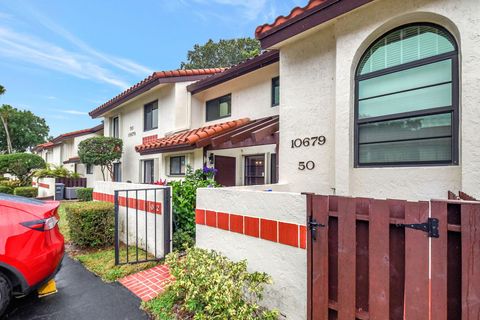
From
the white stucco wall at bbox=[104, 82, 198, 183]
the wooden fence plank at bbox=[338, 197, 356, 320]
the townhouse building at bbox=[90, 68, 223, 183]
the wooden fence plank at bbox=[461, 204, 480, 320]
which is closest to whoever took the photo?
the wooden fence plank at bbox=[461, 204, 480, 320]

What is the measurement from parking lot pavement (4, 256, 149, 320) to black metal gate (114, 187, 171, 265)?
0.87m

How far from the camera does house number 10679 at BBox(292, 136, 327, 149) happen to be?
18.6 feet

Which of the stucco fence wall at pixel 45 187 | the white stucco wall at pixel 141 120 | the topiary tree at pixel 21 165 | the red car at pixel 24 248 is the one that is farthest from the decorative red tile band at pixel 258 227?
the topiary tree at pixel 21 165

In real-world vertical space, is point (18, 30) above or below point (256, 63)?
above

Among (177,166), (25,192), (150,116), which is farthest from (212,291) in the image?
(25,192)

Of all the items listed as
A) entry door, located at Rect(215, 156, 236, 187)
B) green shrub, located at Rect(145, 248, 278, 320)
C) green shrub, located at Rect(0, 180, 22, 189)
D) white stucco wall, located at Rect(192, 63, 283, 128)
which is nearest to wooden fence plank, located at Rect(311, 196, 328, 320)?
green shrub, located at Rect(145, 248, 278, 320)

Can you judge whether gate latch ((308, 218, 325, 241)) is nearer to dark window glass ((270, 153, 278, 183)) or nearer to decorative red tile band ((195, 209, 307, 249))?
decorative red tile band ((195, 209, 307, 249))

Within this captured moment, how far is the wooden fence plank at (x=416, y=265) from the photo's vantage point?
217cm

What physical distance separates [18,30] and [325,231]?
24.5 metres

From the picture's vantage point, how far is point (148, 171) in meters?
14.0

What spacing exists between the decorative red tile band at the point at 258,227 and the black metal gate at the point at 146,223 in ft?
5.07

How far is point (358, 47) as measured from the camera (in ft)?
15.8

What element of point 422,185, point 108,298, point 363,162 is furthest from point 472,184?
point 108,298

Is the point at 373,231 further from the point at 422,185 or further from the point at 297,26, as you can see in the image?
the point at 297,26
